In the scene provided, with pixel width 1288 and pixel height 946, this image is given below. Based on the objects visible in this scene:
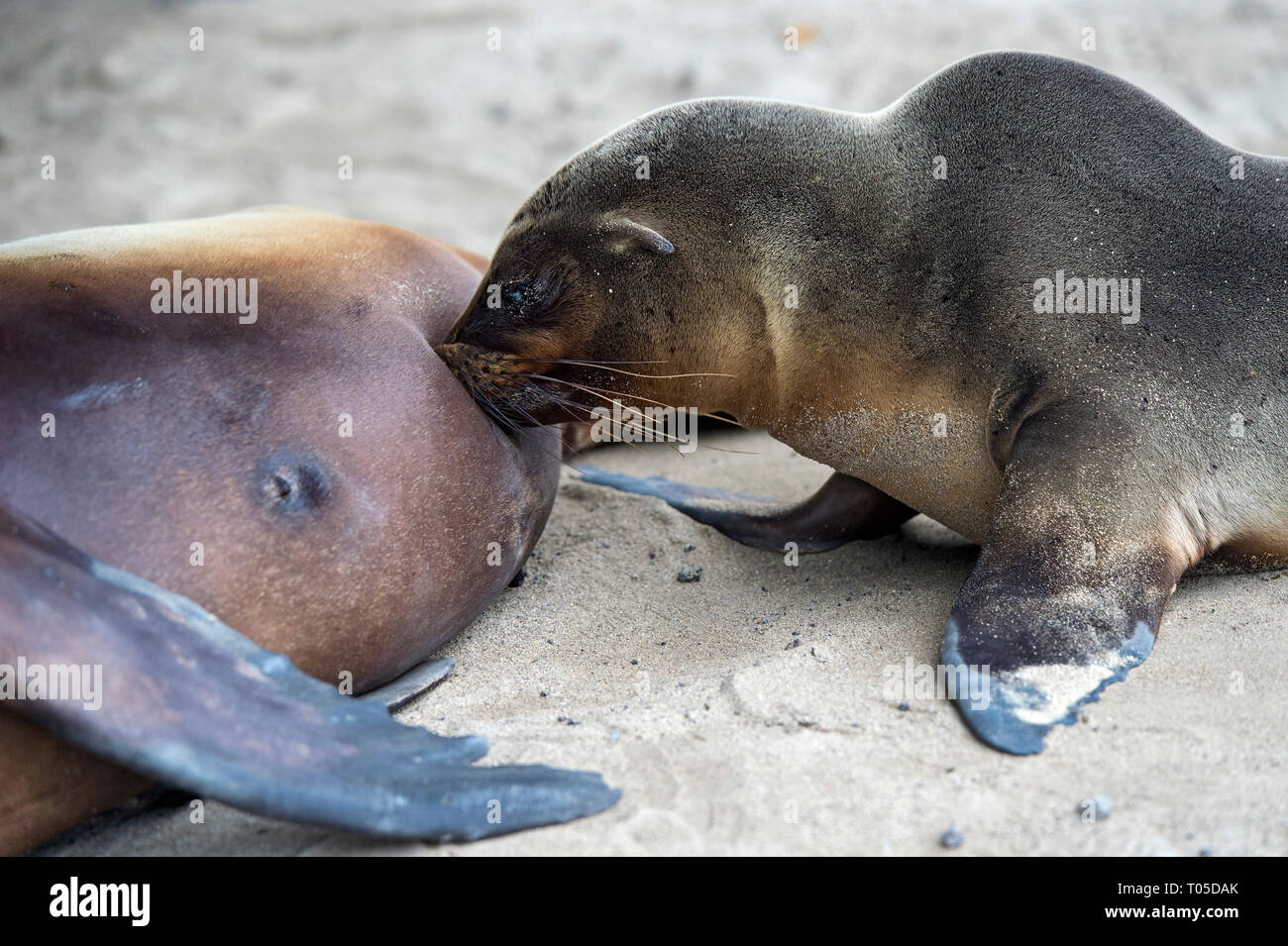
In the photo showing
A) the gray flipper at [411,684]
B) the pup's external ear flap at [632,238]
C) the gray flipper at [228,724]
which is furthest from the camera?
the pup's external ear flap at [632,238]

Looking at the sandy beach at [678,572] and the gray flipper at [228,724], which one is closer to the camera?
the gray flipper at [228,724]

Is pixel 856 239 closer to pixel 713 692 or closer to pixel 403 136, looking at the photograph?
pixel 713 692

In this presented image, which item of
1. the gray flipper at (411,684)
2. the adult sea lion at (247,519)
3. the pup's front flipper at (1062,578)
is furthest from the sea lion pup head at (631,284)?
the pup's front flipper at (1062,578)

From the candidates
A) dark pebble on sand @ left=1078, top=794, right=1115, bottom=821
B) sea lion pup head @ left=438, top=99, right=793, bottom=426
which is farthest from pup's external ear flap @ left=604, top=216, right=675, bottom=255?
dark pebble on sand @ left=1078, top=794, right=1115, bottom=821

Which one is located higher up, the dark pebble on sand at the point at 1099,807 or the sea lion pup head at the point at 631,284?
the sea lion pup head at the point at 631,284

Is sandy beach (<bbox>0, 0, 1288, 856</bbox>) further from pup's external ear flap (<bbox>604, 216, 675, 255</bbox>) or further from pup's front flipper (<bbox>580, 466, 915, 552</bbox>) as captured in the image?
pup's external ear flap (<bbox>604, 216, 675, 255</bbox>)

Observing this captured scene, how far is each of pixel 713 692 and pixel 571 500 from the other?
1.65 m

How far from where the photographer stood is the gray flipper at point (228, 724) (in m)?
1.91

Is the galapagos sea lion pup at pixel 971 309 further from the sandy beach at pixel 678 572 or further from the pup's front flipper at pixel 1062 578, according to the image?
the sandy beach at pixel 678 572

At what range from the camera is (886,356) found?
3.11m

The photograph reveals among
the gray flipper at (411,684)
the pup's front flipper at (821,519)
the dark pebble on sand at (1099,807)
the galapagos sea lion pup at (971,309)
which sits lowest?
the gray flipper at (411,684)

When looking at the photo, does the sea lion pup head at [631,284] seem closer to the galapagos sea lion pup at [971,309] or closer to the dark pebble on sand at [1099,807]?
the galapagos sea lion pup at [971,309]

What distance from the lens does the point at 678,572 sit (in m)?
3.50

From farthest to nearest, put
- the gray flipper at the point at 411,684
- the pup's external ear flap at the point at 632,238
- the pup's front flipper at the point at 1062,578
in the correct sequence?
the pup's external ear flap at the point at 632,238
the gray flipper at the point at 411,684
the pup's front flipper at the point at 1062,578
